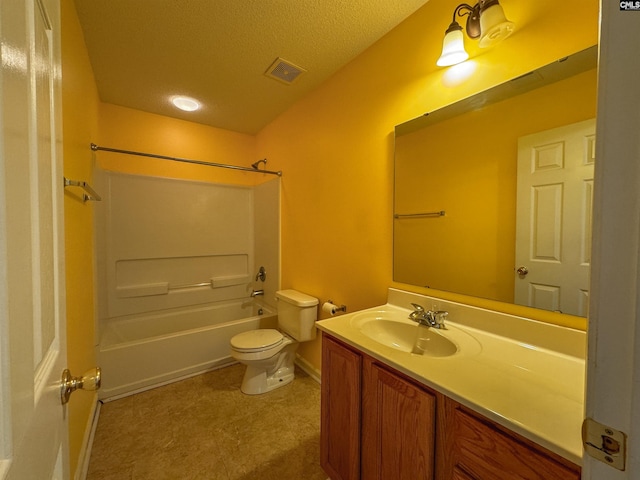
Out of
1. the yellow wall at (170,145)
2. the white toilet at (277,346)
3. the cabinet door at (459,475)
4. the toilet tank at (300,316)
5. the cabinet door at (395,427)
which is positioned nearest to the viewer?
the cabinet door at (459,475)

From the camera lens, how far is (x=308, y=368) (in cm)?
226

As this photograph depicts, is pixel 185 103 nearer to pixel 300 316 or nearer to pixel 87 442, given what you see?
pixel 300 316

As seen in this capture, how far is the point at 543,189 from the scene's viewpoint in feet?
3.34

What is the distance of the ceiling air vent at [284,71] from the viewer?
1.84m

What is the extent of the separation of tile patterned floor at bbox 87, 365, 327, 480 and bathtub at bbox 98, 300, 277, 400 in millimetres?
118

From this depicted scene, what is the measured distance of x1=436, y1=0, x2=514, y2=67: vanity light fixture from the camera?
1021mm

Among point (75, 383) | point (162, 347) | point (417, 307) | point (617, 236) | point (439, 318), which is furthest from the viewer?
point (162, 347)

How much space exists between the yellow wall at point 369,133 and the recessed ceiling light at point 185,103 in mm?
823

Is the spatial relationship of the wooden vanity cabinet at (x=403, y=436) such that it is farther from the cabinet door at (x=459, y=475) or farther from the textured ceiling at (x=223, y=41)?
the textured ceiling at (x=223, y=41)

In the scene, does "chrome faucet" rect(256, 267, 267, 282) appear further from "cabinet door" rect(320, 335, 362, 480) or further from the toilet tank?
"cabinet door" rect(320, 335, 362, 480)

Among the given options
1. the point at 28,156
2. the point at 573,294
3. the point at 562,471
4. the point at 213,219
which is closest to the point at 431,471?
the point at 562,471

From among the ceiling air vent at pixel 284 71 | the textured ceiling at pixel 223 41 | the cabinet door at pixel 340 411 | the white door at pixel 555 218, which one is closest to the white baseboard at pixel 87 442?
the cabinet door at pixel 340 411

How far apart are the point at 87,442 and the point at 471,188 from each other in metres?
2.52

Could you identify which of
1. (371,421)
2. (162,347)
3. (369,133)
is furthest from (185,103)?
(371,421)
